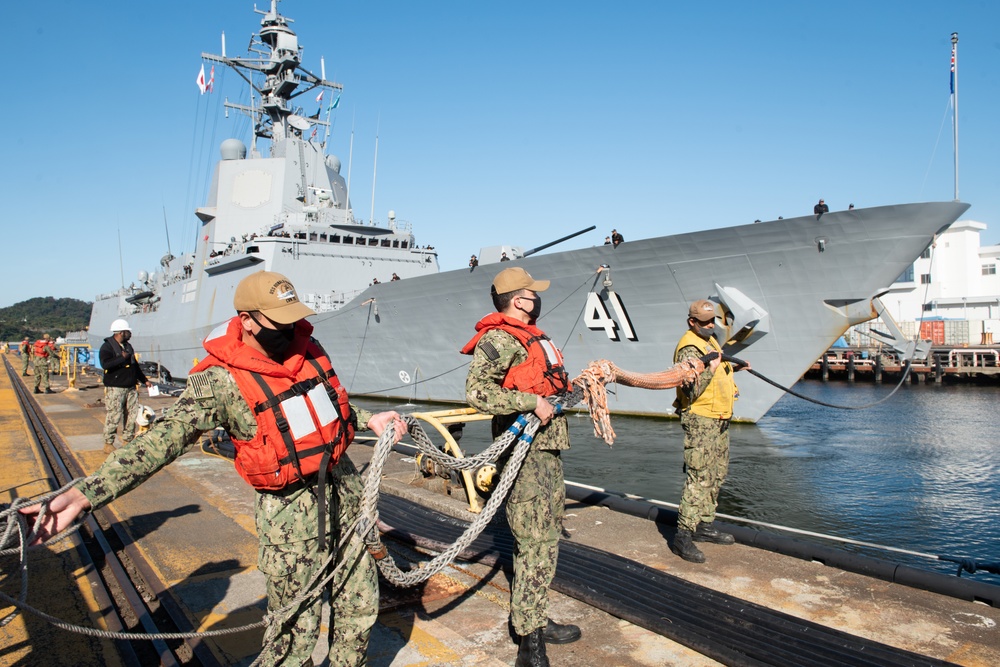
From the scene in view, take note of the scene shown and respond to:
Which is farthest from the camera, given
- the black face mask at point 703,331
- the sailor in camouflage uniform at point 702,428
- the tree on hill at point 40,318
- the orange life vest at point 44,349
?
the tree on hill at point 40,318

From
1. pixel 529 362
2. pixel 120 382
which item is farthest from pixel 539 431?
pixel 120 382

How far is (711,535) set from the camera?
4078mm

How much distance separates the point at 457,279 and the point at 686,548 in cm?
1014

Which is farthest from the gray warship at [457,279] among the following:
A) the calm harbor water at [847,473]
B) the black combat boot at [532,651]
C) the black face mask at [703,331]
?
the black combat boot at [532,651]

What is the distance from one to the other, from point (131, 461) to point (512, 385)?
147 centimetres

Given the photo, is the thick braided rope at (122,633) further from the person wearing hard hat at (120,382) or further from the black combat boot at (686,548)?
the person wearing hard hat at (120,382)

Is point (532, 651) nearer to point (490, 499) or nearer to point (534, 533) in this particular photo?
point (534, 533)

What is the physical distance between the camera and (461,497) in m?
5.14

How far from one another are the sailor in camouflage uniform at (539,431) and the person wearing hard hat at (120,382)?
5.81m

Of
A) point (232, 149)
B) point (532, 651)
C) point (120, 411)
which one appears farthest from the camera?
point (232, 149)

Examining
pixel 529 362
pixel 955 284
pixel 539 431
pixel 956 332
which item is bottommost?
pixel 539 431

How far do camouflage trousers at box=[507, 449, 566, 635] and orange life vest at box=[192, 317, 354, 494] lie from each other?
2.90 feet

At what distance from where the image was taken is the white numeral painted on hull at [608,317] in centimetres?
1203

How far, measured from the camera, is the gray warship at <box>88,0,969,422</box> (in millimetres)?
10328
